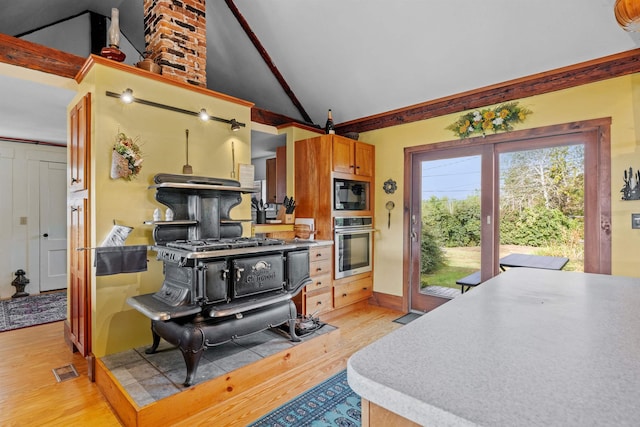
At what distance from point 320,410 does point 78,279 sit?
2.32 m

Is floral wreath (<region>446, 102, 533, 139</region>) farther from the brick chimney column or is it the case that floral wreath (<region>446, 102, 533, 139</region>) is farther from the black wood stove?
the brick chimney column

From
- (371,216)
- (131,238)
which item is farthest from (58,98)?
(371,216)

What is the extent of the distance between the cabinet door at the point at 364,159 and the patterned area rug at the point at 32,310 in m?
4.11

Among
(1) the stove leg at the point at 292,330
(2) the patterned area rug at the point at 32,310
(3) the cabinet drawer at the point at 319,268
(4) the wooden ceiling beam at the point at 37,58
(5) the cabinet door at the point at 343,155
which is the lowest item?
(2) the patterned area rug at the point at 32,310

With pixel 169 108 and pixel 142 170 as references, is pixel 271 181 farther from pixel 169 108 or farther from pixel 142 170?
pixel 142 170

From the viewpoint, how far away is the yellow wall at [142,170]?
253 centimetres

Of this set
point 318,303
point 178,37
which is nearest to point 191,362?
point 318,303

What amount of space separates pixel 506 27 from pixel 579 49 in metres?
0.66

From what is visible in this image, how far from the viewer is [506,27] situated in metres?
2.93

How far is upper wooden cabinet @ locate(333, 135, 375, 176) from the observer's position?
403 cm

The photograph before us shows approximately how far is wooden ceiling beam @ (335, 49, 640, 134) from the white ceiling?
0.23 ft

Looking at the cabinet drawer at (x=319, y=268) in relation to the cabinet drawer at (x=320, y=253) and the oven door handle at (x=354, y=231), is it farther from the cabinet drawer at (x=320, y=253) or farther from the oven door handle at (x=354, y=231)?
the oven door handle at (x=354, y=231)

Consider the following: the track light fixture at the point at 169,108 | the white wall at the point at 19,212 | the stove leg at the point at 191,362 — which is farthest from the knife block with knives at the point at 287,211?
the white wall at the point at 19,212

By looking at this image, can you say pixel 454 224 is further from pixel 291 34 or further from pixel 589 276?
pixel 291 34
